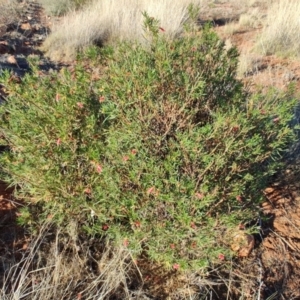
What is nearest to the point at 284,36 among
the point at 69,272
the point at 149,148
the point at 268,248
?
the point at 268,248

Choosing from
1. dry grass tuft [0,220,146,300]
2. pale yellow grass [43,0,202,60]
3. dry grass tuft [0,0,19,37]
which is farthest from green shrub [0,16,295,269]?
dry grass tuft [0,0,19,37]

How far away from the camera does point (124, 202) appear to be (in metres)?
2.01

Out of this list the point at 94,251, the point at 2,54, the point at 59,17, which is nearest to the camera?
the point at 94,251

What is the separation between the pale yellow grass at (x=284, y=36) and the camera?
5904mm

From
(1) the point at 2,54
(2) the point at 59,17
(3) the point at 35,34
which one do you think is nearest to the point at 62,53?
(1) the point at 2,54

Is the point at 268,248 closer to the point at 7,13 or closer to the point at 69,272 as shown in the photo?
the point at 69,272

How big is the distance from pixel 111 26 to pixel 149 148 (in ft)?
18.4

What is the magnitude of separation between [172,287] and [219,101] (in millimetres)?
1089

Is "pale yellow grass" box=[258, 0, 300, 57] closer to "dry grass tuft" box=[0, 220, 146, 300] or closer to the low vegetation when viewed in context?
"dry grass tuft" box=[0, 220, 146, 300]

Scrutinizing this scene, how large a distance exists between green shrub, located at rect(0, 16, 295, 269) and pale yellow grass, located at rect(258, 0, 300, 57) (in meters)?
4.10

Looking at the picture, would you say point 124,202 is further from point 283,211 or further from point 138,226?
point 283,211

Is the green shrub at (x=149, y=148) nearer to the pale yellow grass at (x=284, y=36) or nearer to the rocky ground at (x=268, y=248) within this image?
the rocky ground at (x=268, y=248)

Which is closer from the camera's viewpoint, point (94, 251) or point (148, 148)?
point (148, 148)

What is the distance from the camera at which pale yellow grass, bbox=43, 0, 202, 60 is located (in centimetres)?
645
